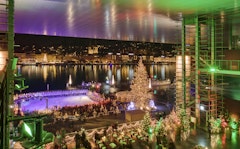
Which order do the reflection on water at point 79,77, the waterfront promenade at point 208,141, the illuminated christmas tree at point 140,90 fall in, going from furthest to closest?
the reflection on water at point 79,77
the illuminated christmas tree at point 140,90
the waterfront promenade at point 208,141

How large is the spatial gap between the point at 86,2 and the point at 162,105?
13693 millimetres

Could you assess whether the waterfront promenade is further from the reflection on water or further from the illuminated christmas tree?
the reflection on water

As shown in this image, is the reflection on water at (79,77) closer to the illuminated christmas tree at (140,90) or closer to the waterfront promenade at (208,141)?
the illuminated christmas tree at (140,90)

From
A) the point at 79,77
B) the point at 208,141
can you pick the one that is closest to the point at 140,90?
the point at 208,141

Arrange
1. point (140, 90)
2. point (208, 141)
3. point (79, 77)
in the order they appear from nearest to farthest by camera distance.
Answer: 1. point (208, 141)
2. point (140, 90)
3. point (79, 77)

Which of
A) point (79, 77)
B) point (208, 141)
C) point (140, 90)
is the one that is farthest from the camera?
point (79, 77)

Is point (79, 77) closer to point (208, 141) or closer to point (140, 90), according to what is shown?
point (140, 90)

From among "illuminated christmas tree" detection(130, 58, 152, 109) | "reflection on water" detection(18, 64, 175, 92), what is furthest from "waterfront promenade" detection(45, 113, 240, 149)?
"reflection on water" detection(18, 64, 175, 92)

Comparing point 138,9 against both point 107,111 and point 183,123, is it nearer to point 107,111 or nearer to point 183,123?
point 183,123

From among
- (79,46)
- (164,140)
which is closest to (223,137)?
(164,140)

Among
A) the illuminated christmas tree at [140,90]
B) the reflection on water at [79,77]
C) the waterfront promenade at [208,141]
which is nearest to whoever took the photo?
the waterfront promenade at [208,141]

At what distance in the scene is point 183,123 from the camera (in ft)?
33.3

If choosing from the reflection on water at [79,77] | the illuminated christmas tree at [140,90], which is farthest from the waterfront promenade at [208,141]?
the reflection on water at [79,77]

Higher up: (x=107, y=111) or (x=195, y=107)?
(x=195, y=107)
